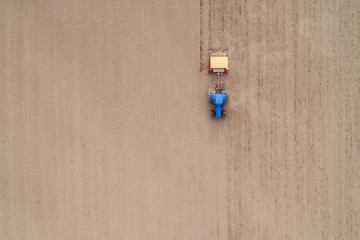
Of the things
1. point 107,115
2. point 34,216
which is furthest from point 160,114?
point 34,216

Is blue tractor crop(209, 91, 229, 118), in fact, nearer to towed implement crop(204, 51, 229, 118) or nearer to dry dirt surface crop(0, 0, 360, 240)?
towed implement crop(204, 51, 229, 118)

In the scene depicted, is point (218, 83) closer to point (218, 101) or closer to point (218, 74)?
point (218, 74)

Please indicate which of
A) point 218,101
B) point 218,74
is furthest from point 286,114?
point 218,74

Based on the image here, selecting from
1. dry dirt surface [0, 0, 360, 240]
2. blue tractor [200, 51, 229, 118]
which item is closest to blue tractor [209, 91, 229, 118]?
blue tractor [200, 51, 229, 118]

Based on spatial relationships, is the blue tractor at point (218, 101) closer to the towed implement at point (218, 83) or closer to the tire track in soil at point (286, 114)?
the towed implement at point (218, 83)

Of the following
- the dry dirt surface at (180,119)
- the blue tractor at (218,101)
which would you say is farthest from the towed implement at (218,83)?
the dry dirt surface at (180,119)

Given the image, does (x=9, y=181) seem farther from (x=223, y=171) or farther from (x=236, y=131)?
(x=236, y=131)
